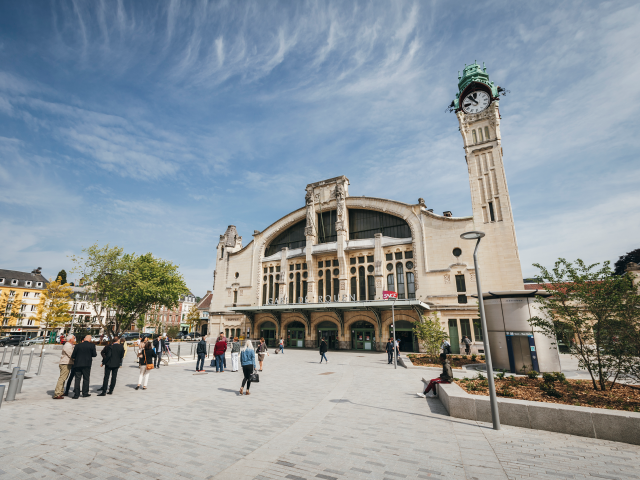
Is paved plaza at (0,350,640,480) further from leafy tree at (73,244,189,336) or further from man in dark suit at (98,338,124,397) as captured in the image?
leafy tree at (73,244,189,336)

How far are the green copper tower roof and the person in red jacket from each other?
34194 mm

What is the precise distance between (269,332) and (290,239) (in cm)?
1264

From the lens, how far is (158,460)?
18.4ft

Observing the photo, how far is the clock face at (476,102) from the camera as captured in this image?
111 ft

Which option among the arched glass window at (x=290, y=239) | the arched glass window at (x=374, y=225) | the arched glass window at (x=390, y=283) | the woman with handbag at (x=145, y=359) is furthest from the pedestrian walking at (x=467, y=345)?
the woman with handbag at (x=145, y=359)

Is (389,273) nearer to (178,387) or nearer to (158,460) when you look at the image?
(178,387)

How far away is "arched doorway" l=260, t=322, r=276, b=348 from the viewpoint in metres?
40.7

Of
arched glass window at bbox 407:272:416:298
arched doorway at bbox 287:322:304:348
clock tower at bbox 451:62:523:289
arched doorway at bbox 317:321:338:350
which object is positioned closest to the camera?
clock tower at bbox 451:62:523:289

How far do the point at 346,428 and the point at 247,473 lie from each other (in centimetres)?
305

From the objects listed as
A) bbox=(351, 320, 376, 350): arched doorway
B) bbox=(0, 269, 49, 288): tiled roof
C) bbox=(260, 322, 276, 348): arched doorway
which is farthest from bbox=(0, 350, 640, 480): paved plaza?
bbox=(0, 269, 49, 288): tiled roof

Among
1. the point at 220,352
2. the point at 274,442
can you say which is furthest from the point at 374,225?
the point at 274,442

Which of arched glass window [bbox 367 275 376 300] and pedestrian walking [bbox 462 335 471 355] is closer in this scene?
pedestrian walking [bbox 462 335 471 355]

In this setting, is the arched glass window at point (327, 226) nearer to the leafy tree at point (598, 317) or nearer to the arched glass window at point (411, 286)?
the arched glass window at point (411, 286)

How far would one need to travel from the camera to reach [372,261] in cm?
3612
